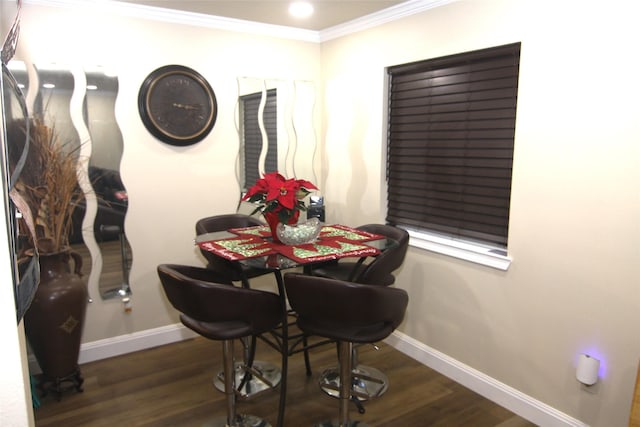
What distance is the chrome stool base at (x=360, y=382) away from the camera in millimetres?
2723

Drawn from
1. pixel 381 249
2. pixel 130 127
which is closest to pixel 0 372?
pixel 381 249

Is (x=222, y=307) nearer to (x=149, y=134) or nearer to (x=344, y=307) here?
(x=344, y=307)

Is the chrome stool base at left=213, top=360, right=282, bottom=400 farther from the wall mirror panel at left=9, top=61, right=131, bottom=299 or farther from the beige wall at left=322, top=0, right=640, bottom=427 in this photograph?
the beige wall at left=322, top=0, right=640, bottom=427

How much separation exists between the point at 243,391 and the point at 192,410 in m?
0.32

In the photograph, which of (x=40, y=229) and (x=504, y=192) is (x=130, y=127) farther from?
(x=504, y=192)

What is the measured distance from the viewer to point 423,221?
3195 millimetres

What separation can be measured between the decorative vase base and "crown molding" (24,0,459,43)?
235 cm

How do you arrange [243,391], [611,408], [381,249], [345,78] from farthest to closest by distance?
[345,78] < [243,391] < [381,249] < [611,408]

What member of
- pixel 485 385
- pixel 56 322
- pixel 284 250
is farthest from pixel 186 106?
pixel 485 385

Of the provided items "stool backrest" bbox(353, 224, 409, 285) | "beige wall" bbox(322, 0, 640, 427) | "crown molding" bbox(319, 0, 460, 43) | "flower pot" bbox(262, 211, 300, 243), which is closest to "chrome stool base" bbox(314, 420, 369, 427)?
"stool backrest" bbox(353, 224, 409, 285)

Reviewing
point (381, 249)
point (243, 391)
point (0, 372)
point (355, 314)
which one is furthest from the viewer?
point (243, 391)

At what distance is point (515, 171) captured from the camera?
2.46 meters

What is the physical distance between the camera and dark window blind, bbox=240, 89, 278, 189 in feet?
11.8

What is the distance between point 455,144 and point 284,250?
1.37 m
